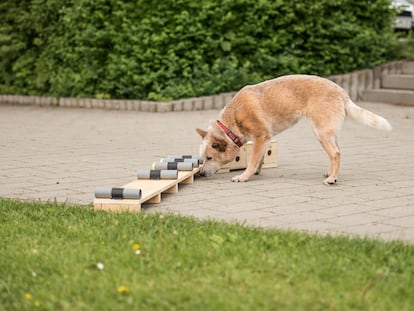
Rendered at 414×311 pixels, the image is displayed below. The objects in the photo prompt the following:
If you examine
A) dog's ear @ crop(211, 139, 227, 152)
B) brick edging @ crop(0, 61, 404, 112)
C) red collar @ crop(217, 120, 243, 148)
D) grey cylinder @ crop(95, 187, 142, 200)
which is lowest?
brick edging @ crop(0, 61, 404, 112)

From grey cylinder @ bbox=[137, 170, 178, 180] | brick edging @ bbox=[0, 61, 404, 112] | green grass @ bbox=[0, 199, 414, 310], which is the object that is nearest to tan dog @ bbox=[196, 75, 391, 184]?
grey cylinder @ bbox=[137, 170, 178, 180]

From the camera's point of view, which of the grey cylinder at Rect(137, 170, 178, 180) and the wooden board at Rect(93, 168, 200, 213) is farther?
the grey cylinder at Rect(137, 170, 178, 180)

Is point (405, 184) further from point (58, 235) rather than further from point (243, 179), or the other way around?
point (58, 235)

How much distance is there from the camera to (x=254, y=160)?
721cm

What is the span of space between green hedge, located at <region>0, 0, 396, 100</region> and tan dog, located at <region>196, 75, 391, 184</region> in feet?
21.1

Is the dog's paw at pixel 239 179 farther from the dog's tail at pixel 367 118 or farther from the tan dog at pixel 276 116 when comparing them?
the dog's tail at pixel 367 118

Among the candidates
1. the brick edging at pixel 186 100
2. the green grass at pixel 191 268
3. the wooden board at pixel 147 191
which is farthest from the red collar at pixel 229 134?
the brick edging at pixel 186 100

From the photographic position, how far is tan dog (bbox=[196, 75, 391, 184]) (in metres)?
6.98

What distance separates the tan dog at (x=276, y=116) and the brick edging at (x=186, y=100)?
6.33 meters

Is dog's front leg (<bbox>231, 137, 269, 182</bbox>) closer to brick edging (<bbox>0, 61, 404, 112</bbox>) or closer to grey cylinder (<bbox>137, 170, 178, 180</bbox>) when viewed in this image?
grey cylinder (<bbox>137, 170, 178, 180</bbox>)

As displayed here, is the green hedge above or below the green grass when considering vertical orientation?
above

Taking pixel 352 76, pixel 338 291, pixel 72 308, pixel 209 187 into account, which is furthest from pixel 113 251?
pixel 352 76

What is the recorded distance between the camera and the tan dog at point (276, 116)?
6.98m

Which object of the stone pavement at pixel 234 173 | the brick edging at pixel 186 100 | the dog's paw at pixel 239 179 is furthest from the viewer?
the brick edging at pixel 186 100
